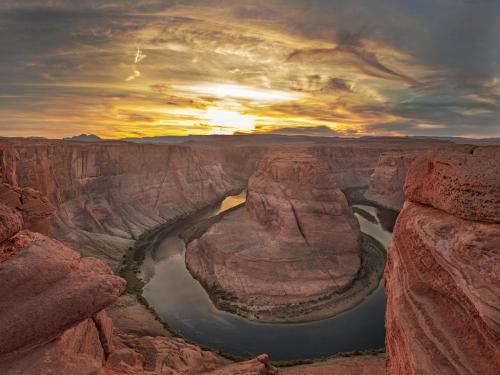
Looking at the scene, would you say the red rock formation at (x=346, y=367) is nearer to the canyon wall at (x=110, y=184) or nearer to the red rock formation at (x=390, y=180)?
the canyon wall at (x=110, y=184)

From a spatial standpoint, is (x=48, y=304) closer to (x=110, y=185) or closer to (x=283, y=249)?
(x=283, y=249)

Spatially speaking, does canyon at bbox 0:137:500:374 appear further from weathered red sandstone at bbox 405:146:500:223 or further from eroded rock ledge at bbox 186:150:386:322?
eroded rock ledge at bbox 186:150:386:322

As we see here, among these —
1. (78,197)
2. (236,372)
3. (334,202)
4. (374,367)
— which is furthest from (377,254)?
(78,197)

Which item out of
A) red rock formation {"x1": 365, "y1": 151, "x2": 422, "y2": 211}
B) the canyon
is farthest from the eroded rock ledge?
red rock formation {"x1": 365, "y1": 151, "x2": 422, "y2": 211}

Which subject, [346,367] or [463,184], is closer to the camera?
[463,184]

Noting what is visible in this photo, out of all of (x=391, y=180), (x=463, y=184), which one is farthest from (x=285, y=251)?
(x=391, y=180)
